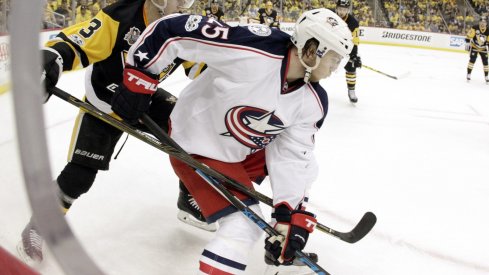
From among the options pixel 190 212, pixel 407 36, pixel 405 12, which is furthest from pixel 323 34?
pixel 405 12

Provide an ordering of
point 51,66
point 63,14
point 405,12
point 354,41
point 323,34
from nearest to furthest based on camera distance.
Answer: point 323,34
point 51,66
point 354,41
point 63,14
point 405,12

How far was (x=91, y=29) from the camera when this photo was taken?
1.72 m

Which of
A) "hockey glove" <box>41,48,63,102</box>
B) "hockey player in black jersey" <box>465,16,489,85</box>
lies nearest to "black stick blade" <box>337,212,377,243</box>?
"hockey glove" <box>41,48,63,102</box>

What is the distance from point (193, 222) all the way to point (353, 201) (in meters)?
0.93

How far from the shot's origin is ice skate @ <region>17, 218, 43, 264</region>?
1.42 meters

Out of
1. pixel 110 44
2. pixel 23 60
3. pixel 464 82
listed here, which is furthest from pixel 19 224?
pixel 464 82

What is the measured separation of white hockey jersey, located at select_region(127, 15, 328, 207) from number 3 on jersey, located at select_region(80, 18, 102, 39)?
0.90 feet

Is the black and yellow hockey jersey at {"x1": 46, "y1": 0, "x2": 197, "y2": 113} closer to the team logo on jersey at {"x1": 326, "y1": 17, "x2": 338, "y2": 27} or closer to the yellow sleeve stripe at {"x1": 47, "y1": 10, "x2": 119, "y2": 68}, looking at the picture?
the yellow sleeve stripe at {"x1": 47, "y1": 10, "x2": 119, "y2": 68}

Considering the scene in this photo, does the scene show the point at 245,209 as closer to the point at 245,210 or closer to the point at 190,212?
the point at 245,210

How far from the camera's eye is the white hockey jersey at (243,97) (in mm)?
1433

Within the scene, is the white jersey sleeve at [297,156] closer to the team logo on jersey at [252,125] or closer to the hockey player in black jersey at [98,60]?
the team logo on jersey at [252,125]

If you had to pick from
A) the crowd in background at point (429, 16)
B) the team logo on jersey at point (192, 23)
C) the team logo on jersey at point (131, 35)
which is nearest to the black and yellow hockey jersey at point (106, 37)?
the team logo on jersey at point (131, 35)

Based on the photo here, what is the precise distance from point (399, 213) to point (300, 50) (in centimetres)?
144

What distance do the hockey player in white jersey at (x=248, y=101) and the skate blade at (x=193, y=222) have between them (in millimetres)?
620
